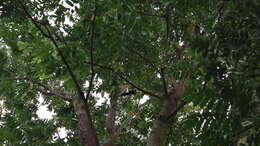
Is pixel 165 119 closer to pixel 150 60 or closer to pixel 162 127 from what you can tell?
pixel 162 127

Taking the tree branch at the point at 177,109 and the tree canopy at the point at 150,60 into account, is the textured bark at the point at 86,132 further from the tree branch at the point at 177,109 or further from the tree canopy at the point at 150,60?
the tree branch at the point at 177,109

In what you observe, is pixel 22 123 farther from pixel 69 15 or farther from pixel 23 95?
pixel 69 15

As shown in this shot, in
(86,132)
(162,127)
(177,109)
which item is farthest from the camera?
(86,132)

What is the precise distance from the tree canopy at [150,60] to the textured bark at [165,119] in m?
0.01

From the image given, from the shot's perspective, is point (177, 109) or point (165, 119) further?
point (165, 119)

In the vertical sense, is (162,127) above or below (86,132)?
below

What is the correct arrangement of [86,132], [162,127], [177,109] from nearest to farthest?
1. [177,109]
2. [162,127]
3. [86,132]

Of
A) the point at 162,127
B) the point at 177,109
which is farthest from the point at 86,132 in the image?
the point at 177,109

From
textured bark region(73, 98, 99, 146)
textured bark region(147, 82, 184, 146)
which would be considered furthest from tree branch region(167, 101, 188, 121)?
textured bark region(73, 98, 99, 146)

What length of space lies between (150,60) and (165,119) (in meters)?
0.84

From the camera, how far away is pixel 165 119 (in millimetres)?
5117

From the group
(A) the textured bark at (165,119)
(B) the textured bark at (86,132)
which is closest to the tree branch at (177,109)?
(A) the textured bark at (165,119)

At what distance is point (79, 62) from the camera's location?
14.1ft

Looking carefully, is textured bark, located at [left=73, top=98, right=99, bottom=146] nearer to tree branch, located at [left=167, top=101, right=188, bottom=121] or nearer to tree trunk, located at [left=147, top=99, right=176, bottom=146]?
tree trunk, located at [left=147, top=99, right=176, bottom=146]
